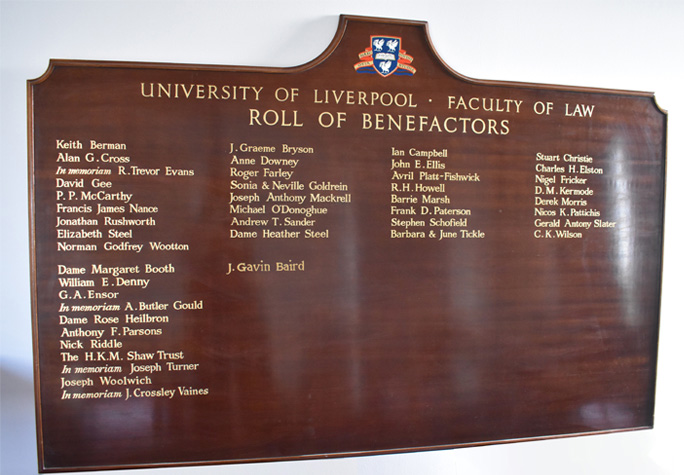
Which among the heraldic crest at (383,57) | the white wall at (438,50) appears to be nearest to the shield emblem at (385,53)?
the heraldic crest at (383,57)

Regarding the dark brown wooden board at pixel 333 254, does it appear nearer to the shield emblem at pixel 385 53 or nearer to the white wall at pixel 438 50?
the shield emblem at pixel 385 53

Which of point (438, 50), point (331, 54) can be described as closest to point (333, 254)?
point (331, 54)

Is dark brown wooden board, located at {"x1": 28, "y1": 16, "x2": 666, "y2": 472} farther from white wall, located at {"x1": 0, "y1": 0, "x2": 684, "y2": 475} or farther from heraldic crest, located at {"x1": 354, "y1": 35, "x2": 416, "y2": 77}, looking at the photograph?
white wall, located at {"x1": 0, "y1": 0, "x2": 684, "y2": 475}

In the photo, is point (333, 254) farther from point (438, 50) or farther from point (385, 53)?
point (438, 50)

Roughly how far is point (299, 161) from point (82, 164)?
33.6 inches

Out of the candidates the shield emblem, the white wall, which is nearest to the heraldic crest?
the shield emblem

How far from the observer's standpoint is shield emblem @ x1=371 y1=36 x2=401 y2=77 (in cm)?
151

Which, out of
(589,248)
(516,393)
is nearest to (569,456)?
(516,393)

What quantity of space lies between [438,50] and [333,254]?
103 centimetres

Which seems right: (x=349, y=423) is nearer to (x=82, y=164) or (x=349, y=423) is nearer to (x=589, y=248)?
(x=589, y=248)

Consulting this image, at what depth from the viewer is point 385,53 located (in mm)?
1512

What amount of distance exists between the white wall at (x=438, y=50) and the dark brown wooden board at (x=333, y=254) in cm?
14

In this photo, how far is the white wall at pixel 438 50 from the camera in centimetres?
146

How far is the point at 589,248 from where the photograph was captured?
1655 millimetres
